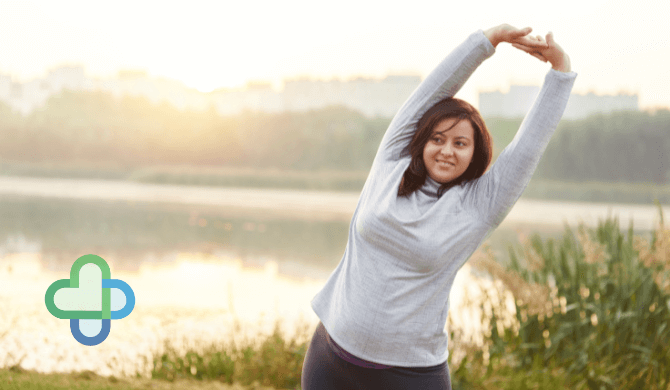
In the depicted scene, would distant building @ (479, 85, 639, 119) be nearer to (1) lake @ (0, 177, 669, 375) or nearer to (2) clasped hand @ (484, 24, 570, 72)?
(1) lake @ (0, 177, 669, 375)

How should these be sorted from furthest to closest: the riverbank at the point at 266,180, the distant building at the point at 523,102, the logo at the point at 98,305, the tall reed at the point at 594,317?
the distant building at the point at 523,102 < the riverbank at the point at 266,180 < the tall reed at the point at 594,317 < the logo at the point at 98,305

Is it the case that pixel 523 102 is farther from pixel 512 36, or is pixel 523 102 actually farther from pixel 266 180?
pixel 512 36

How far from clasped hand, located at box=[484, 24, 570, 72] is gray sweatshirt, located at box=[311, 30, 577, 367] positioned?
19mm

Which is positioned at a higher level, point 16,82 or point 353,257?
point 16,82

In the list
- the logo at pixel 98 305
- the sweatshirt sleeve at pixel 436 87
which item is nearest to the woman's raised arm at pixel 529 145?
the sweatshirt sleeve at pixel 436 87

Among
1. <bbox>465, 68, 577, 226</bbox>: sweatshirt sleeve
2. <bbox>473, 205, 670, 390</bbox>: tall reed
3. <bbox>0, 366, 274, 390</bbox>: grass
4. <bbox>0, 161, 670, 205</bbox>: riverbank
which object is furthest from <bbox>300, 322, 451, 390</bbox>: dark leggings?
<bbox>0, 161, 670, 205</bbox>: riverbank

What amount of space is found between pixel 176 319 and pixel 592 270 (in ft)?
9.05

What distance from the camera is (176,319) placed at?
3941mm

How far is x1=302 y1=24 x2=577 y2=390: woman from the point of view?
3.46ft

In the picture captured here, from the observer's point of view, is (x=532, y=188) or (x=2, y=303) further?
(x=532, y=188)

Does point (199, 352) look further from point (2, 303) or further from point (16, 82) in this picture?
point (16, 82)

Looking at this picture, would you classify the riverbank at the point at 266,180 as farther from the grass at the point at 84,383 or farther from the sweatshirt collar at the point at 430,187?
the sweatshirt collar at the point at 430,187

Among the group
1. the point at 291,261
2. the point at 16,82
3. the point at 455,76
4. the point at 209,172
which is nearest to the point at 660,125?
the point at 209,172

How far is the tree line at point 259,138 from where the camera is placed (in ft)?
87.8
